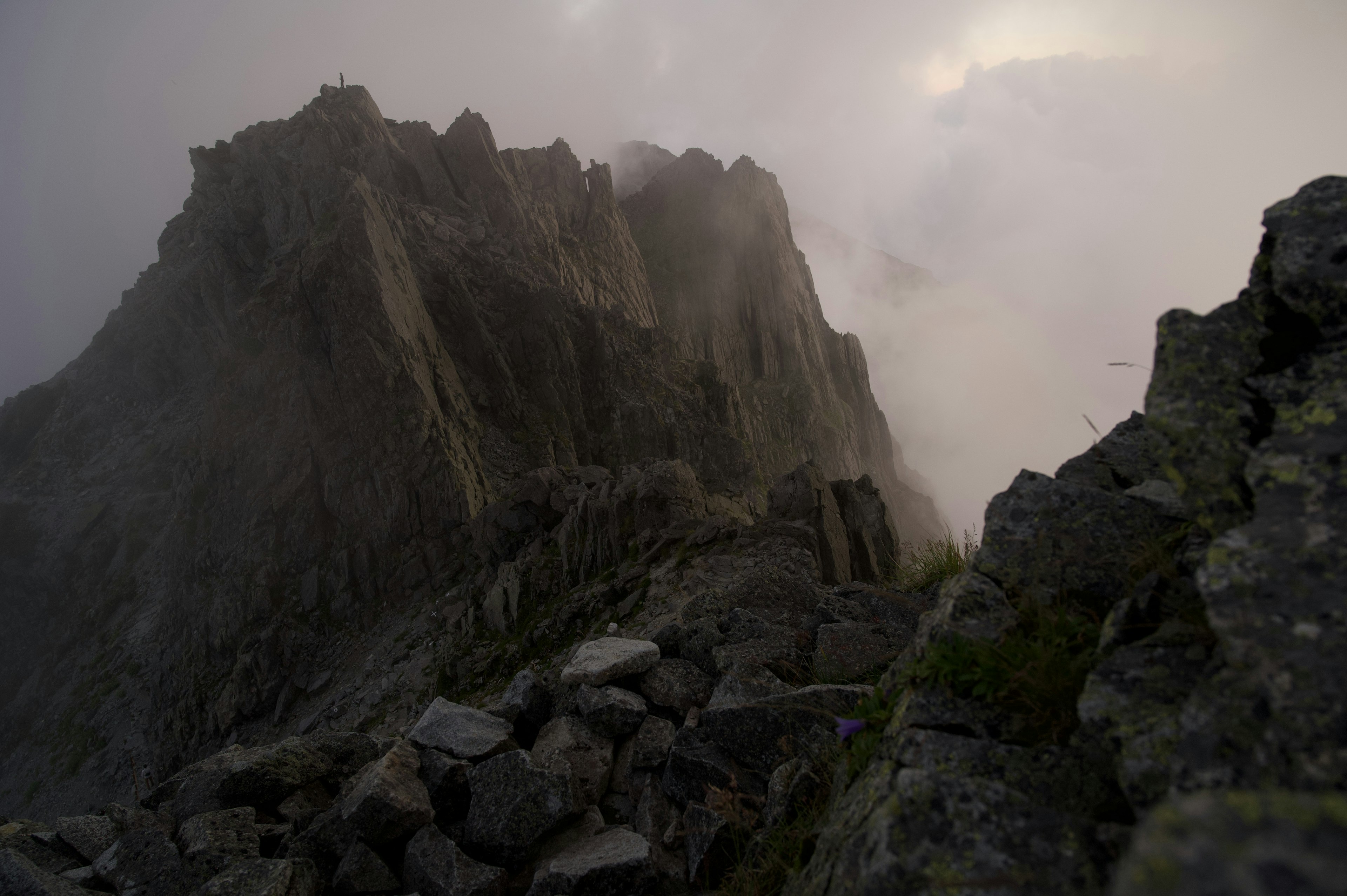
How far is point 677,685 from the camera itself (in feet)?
25.2

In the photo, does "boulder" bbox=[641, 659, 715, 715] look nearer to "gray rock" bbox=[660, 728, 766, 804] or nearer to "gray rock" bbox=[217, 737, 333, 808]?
"gray rock" bbox=[660, 728, 766, 804]

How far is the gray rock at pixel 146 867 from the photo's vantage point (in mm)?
5484

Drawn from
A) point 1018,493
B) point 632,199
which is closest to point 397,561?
point 1018,493

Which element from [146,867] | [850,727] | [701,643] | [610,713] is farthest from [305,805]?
[850,727]

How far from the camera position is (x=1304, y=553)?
2.58 meters

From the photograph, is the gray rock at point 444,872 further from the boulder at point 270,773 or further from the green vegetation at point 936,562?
the green vegetation at point 936,562

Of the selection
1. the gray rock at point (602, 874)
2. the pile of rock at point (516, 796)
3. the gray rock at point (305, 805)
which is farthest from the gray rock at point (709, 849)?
the gray rock at point (305, 805)

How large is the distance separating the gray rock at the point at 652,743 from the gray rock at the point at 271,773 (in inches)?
151

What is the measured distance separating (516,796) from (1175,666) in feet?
18.2

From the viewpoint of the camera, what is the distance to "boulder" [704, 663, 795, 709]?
Result: 259 inches

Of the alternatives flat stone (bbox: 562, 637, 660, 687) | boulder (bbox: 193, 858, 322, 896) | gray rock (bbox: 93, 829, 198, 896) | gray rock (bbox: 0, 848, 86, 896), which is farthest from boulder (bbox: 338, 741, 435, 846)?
gray rock (bbox: 0, 848, 86, 896)

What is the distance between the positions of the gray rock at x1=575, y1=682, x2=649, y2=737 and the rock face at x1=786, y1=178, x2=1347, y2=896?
350cm

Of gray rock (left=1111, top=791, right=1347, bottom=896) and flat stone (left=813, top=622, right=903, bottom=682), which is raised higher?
gray rock (left=1111, top=791, right=1347, bottom=896)

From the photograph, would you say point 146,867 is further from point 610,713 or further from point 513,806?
point 610,713
